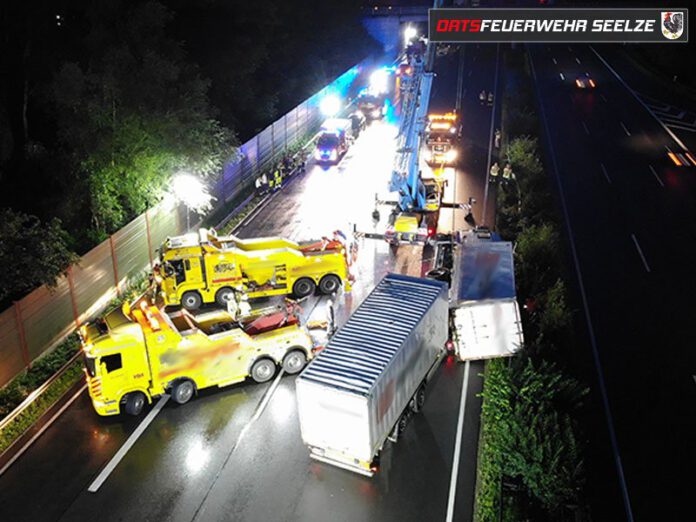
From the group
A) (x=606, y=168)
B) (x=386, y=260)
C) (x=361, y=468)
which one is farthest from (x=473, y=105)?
(x=361, y=468)

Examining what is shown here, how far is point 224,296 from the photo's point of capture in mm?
22688

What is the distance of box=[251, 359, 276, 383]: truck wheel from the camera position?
17969 mm

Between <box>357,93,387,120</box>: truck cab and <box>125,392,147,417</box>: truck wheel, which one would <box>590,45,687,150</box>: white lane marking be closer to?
<box>357,93,387,120</box>: truck cab

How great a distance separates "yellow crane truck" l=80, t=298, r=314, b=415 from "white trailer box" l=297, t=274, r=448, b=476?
10.2ft

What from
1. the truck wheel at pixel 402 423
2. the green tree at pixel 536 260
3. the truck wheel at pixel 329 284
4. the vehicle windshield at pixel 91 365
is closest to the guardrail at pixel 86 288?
the vehicle windshield at pixel 91 365

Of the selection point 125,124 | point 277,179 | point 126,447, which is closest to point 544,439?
point 126,447

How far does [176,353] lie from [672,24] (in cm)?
2372

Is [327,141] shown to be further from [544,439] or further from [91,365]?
[544,439]

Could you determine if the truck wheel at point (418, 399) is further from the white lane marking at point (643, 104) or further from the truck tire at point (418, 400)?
the white lane marking at point (643, 104)

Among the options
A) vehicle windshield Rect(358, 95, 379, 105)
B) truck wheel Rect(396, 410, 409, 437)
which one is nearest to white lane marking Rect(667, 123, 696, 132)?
vehicle windshield Rect(358, 95, 379, 105)

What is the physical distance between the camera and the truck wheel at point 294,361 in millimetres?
18328

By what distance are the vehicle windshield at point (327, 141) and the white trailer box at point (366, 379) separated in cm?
2519

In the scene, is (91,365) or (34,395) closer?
(91,365)

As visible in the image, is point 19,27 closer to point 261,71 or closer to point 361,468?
point 361,468
